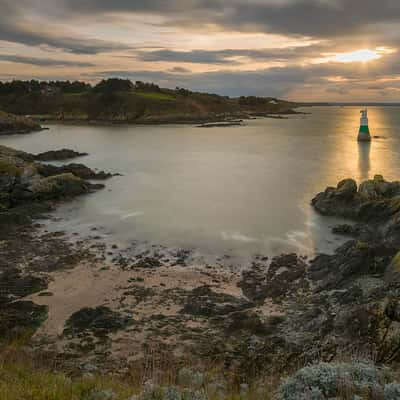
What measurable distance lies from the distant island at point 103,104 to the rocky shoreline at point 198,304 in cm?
9453

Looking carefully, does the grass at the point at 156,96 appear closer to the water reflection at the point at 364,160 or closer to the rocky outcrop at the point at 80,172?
the water reflection at the point at 364,160

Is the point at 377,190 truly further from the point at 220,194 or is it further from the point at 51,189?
the point at 51,189

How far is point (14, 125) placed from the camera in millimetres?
75562

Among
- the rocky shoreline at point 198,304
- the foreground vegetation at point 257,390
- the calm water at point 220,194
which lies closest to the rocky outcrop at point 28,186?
the calm water at point 220,194

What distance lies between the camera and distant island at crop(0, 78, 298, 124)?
112 m

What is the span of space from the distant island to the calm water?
58.5m

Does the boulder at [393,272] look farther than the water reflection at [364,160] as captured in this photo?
No

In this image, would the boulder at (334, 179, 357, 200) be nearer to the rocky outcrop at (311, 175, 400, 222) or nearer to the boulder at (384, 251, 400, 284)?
the rocky outcrop at (311, 175, 400, 222)

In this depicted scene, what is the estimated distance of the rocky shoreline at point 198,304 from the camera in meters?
8.13

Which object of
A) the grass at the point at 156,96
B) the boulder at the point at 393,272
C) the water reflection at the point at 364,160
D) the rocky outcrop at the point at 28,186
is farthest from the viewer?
the grass at the point at 156,96

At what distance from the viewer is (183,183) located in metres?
31.0

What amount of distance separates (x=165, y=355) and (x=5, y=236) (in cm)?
1175

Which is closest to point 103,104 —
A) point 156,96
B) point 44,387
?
point 156,96

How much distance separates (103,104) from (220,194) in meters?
99.0
